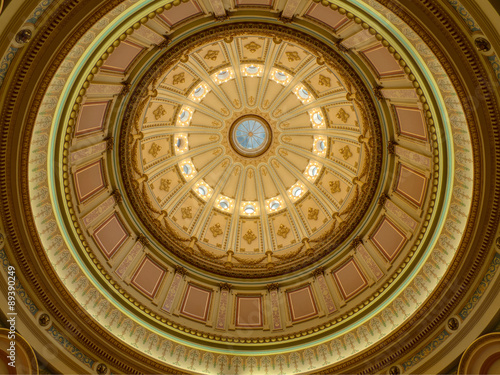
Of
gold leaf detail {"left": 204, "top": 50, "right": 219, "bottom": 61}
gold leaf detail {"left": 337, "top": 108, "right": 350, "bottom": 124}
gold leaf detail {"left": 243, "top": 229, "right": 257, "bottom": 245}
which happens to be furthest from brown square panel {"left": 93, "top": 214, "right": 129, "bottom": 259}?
gold leaf detail {"left": 337, "top": 108, "right": 350, "bottom": 124}

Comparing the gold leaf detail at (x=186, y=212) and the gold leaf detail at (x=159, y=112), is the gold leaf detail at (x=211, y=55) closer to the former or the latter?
the gold leaf detail at (x=159, y=112)

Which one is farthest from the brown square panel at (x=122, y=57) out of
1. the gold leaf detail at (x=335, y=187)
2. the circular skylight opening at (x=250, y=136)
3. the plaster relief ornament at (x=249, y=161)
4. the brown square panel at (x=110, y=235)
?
the gold leaf detail at (x=335, y=187)

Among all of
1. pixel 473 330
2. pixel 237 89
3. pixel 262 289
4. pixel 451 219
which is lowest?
pixel 473 330

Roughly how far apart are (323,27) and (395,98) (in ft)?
14.7

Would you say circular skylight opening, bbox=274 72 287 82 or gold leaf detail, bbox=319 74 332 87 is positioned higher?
circular skylight opening, bbox=274 72 287 82

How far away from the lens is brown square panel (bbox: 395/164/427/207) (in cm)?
1667

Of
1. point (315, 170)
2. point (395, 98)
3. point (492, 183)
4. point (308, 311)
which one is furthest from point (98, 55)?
point (315, 170)

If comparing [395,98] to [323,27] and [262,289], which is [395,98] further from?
[262,289]

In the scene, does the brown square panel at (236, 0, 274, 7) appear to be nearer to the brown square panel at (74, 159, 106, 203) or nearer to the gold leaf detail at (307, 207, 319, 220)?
the brown square panel at (74, 159, 106, 203)

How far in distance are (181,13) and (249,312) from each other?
47.5ft

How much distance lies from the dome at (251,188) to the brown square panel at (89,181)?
104 mm

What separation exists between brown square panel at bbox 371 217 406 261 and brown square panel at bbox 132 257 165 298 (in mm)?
11310

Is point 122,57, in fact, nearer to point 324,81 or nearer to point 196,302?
point 324,81

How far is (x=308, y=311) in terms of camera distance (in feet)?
62.6
